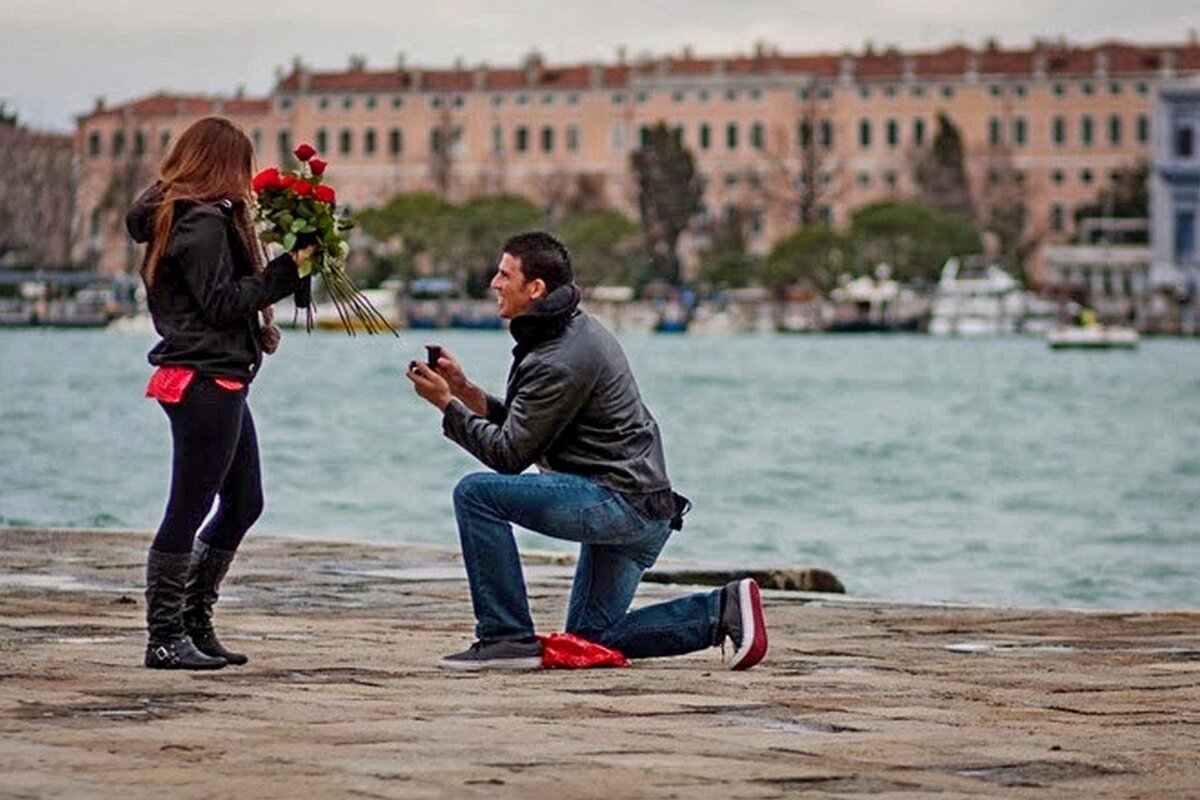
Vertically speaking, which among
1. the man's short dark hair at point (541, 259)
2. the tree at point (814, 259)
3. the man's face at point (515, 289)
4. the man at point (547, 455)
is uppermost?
the man's short dark hair at point (541, 259)

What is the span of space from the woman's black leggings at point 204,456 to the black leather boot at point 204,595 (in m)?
0.11

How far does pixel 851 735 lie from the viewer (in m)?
7.06

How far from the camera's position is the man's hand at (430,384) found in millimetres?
8203

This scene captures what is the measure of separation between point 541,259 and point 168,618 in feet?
4.32

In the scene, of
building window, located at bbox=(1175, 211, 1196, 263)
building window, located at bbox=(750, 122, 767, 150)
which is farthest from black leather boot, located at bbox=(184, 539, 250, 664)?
building window, located at bbox=(750, 122, 767, 150)

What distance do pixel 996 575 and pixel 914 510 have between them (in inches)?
406

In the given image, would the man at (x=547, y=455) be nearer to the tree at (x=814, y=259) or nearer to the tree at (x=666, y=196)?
the tree at (x=814, y=259)

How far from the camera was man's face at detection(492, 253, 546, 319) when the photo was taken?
834 cm

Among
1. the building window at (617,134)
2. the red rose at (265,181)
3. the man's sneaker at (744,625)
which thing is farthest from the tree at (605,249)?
the red rose at (265,181)

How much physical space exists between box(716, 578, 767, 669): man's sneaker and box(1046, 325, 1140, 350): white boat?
4244 inches

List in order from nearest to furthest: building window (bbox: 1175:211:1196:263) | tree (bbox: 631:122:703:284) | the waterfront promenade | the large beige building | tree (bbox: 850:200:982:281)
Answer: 1. the waterfront promenade
2. tree (bbox: 850:200:982:281)
3. building window (bbox: 1175:211:1196:263)
4. tree (bbox: 631:122:703:284)
5. the large beige building

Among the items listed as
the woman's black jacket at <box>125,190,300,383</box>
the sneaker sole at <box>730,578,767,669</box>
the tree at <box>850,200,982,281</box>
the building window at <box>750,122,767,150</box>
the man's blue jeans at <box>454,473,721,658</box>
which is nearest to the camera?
the woman's black jacket at <box>125,190,300,383</box>

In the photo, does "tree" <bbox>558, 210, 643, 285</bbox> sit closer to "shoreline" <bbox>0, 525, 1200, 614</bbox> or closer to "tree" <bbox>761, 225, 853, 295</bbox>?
"tree" <bbox>761, 225, 853, 295</bbox>

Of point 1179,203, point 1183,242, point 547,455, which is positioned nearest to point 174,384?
point 547,455
